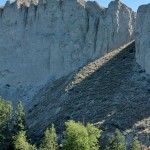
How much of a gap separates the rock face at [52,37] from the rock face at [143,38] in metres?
8.03

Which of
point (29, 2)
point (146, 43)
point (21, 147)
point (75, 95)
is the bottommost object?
point (21, 147)

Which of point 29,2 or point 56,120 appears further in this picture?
point 29,2

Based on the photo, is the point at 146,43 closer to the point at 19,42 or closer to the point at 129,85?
the point at 129,85

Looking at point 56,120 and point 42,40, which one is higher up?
point 42,40

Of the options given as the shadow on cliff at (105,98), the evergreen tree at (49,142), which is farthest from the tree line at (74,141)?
the shadow on cliff at (105,98)

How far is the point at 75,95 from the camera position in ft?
237

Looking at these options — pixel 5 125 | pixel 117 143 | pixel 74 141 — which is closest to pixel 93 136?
pixel 74 141

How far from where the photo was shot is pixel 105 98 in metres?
68.8

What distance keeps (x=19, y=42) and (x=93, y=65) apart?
14145mm

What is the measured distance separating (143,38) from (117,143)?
1922cm

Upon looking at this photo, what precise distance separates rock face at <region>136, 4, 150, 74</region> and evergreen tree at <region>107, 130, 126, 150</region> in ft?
49.3

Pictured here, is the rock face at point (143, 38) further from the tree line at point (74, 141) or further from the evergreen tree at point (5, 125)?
the evergreen tree at point (5, 125)

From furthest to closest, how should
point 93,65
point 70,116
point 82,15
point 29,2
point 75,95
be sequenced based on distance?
point 29,2 → point 82,15 → point 93,65 → point 75,95 → point 70,116

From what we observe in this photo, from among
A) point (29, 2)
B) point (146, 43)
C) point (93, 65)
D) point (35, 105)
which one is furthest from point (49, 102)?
point (29, 2)
